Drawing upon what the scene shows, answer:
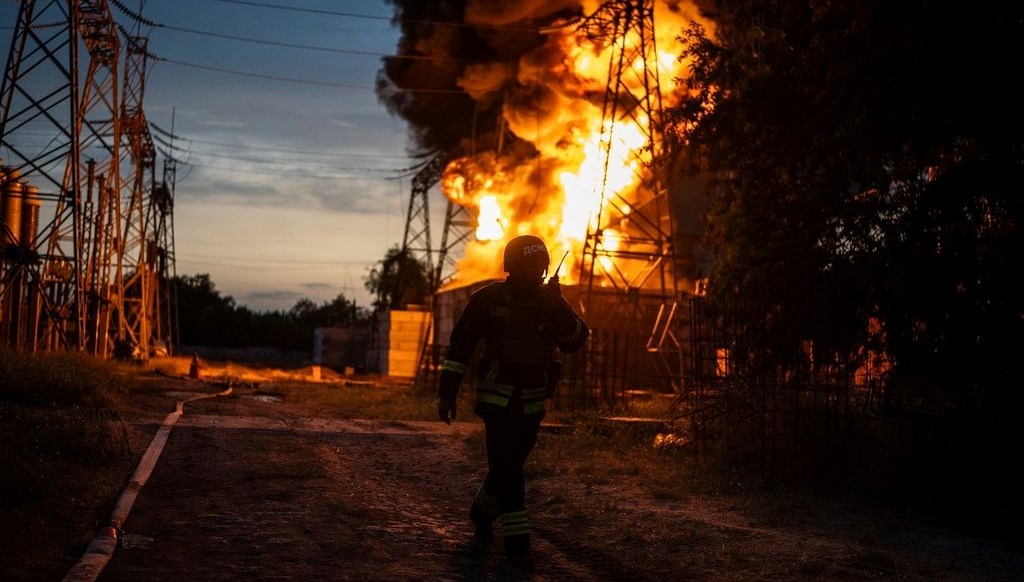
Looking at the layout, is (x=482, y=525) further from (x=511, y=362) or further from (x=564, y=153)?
(x=564, y=153)

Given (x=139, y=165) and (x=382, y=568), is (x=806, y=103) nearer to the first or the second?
(x=382, y=568)

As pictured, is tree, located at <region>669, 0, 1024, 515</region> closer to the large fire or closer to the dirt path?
the dirt path

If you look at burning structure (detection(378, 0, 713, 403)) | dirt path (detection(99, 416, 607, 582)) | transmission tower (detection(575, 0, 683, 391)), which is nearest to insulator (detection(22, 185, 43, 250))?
burning structure (detection(378, 0, 713, 403))

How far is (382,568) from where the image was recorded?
18.5 ft

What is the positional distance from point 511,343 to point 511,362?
13 cm

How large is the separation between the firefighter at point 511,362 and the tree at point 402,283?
37583 millimetres

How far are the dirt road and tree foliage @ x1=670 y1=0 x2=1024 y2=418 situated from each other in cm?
220

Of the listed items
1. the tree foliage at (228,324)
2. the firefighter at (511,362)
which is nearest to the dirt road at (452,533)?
the firefighter at (511,362)

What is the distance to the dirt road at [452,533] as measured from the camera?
576 centimetres

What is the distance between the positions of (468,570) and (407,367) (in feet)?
109

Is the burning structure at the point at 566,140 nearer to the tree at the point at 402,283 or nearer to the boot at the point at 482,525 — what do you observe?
the tree at the point at 402,283

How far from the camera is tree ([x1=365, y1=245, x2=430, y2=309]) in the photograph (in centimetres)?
4503

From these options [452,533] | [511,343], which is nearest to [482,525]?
[452,533]

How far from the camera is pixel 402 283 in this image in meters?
54.1
